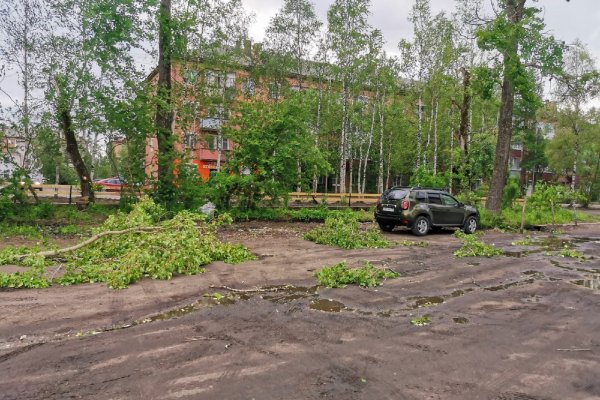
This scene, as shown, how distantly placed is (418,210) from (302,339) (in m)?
10.7

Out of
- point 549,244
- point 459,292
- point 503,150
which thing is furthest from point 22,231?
point 503,150

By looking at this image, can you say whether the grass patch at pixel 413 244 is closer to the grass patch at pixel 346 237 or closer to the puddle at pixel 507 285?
the grass patch at pixel 346 237

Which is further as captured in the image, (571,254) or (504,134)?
(504,134)

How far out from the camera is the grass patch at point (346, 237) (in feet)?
38.1

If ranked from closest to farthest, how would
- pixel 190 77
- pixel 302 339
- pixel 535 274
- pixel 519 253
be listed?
pixel 302 339 < pixel 535 274 < pixel 519 253 < pixel 190 77

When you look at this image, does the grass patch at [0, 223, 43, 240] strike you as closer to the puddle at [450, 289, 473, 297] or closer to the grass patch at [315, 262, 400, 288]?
the grass patch at [315, 262, 400, 288]

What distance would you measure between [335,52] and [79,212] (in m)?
21.8

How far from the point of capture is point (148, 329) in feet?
15.8

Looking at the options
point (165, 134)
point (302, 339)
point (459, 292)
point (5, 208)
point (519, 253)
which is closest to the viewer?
point (302, 339)

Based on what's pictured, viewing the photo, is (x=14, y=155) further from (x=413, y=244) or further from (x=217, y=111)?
(x=413, y=244)

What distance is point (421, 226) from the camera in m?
14.6

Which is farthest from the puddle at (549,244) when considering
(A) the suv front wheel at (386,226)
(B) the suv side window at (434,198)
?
(A) the suv front wheel at (386,226)

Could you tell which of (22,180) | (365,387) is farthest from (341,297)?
(22,180)

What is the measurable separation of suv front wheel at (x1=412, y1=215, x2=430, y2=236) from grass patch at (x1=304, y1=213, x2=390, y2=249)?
2777 millimetres
